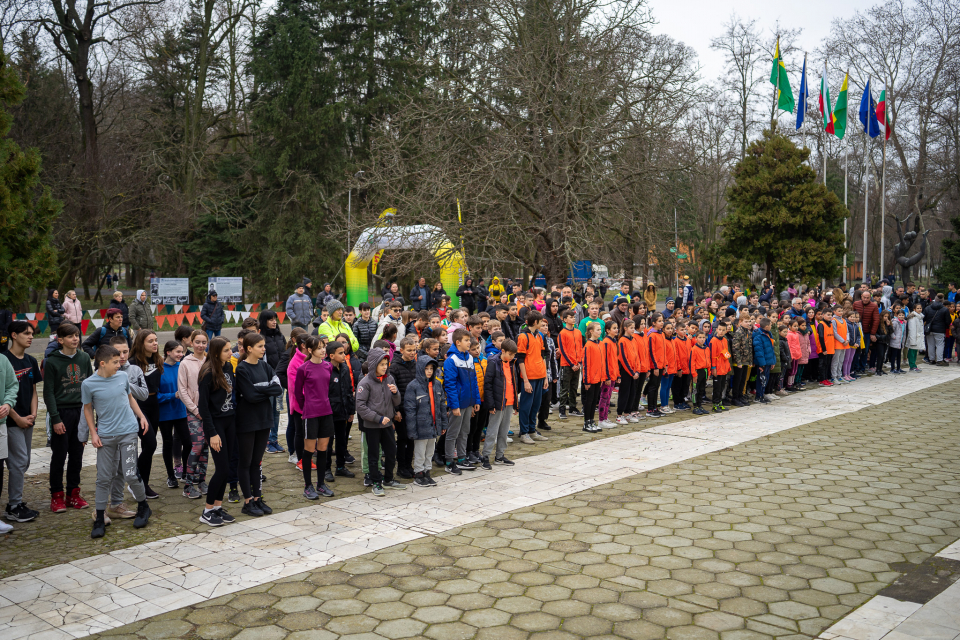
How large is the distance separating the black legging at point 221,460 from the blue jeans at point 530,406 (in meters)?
4.61

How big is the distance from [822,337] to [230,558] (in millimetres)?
13826

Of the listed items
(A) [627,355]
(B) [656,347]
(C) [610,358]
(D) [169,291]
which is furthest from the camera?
(D) [169,291]

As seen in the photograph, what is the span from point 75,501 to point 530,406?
5787 millimetres

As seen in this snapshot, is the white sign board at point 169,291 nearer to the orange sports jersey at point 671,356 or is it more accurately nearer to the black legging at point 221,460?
the orange sports jersey at point 671,356

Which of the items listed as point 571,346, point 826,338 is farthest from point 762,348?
point 571,346

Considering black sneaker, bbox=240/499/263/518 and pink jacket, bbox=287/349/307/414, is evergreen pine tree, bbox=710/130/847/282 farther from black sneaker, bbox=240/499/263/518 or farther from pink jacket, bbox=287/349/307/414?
black sneaker, bbox=240/499/263/518

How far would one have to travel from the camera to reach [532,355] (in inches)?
420

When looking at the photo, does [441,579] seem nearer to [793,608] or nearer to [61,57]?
[793,608]

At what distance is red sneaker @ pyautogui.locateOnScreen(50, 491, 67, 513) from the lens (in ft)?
24.2

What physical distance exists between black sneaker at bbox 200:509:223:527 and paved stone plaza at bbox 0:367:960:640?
0.41 feet

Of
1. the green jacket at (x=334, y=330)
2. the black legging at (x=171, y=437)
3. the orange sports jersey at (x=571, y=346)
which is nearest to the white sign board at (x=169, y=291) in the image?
the green jacket at (x=334, y=330)

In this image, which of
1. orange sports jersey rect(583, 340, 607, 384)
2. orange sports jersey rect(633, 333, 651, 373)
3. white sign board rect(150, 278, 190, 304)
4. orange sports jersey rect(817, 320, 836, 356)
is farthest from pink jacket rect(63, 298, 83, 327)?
orange sports jersey rect(817, 320, 836, 356)

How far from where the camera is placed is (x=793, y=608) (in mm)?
5164

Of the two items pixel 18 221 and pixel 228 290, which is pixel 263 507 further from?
pixel 228 290
